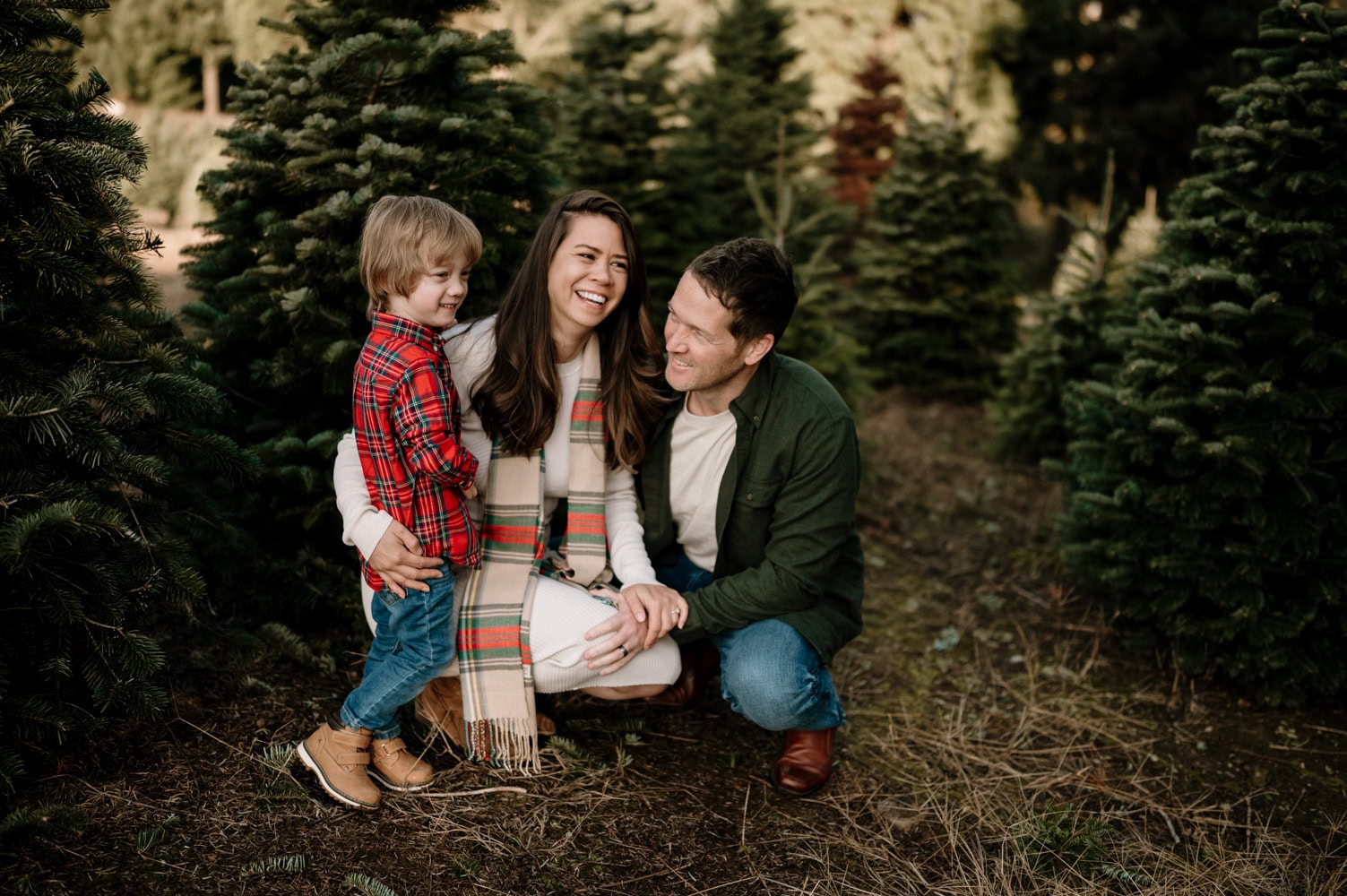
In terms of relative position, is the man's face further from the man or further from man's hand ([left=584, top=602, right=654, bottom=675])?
man's hand ([left=584, top=602, right=654, bottom=675])

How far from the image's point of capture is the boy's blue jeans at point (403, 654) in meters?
2.47

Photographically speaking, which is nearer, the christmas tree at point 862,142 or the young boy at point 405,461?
the young boy at point 405,461

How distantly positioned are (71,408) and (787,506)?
1.94 metres

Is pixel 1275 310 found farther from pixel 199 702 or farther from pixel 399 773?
pixel 199 702

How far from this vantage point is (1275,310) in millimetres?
3250

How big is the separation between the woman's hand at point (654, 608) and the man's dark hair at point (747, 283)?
81cm

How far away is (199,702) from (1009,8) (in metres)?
15.6

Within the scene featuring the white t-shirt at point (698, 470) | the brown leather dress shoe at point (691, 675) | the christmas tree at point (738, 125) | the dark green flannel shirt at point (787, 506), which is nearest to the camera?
the dark green flannel shirt at point (787, 506)

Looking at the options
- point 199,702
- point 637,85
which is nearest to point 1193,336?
point 199,702

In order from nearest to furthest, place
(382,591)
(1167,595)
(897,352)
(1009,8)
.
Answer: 1. (382,591)
2. (1167,595)
3. (897,352)
4. (1009,8)

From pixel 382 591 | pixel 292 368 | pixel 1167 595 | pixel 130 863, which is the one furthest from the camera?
pixel 1167 595

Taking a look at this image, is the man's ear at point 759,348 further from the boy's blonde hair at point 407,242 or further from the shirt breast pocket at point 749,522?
the boy's blonde hair at point 407,242

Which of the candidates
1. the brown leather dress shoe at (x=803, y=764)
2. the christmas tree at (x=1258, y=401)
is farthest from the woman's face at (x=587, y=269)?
the christmas tree at (x=1258, y=401)

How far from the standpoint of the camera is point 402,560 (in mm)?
2400
